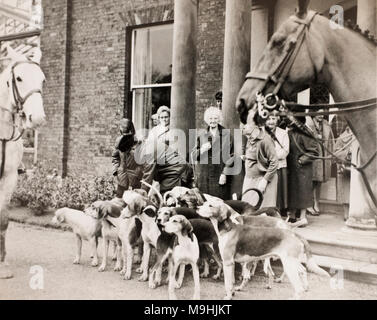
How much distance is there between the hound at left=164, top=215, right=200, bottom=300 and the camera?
358 cm

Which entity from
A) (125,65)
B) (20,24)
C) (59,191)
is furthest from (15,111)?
(59,191)

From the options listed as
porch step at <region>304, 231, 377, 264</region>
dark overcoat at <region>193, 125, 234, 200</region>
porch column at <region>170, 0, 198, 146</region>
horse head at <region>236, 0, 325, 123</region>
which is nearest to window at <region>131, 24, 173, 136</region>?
porch column at <region>170, 0, 198, 146</region>

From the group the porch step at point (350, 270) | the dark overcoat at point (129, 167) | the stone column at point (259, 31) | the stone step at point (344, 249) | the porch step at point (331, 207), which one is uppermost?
the stone column at point (259, 31)

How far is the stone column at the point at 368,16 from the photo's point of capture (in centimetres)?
455

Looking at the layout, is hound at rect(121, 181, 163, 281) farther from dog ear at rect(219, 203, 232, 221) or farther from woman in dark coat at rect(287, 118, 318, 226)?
woman in dark coat at rect(287, 118, 318, 226)

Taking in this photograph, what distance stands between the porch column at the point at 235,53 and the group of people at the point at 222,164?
392 mm

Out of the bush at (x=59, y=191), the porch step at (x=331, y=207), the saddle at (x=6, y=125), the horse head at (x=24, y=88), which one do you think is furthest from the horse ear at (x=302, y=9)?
the porch step at (x=331, y=207)

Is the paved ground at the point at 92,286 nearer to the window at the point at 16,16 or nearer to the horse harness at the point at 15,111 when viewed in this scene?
the horse harness at the point at 15,111

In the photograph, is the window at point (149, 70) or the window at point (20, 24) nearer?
the window at point (20, 24)

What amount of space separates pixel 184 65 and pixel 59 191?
2.84m

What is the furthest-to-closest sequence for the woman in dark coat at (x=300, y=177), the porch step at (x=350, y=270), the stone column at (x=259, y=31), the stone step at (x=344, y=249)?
the stone column at (x=259, y=31), the woman in dark coat at (x=300, y=177), the stone step at (x=344, y=249), the porch step at (x=350, y=270)

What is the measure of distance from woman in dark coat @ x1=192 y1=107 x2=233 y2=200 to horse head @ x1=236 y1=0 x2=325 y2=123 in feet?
6.15

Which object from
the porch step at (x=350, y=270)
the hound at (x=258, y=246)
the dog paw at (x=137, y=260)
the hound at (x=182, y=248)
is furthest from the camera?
the dog paw at (x=137, y=260)

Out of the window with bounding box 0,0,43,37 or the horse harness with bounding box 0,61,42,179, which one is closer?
the horse harness with bounding box 0,61,42,179
